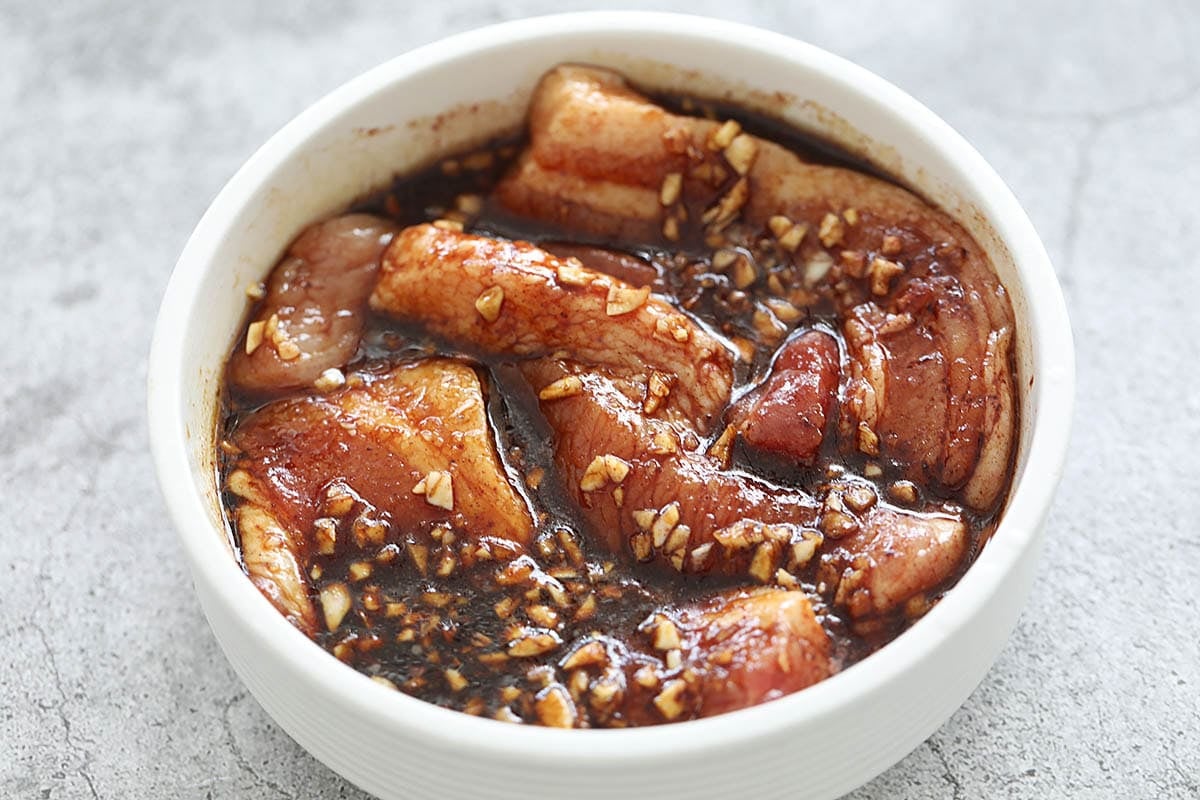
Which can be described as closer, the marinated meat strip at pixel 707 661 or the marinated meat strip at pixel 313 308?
the marinated meat strip at pixel 707 661

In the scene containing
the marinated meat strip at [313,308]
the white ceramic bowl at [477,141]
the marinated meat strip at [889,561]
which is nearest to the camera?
the white ceramic bowl at [477,141]

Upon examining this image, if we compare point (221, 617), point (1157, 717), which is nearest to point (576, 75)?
point (221, 617)

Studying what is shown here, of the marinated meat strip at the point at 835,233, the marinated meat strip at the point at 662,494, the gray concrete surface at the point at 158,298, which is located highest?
the marinated meat strip at the point at 835,233

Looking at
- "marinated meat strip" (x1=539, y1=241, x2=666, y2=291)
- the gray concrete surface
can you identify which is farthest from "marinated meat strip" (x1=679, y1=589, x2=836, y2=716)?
"marinated meat strip" (x1=539, y1=241, x2=666, y2=291)

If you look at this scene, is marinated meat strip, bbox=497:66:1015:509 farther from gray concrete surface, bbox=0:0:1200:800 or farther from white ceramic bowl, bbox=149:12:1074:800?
gray concrete surface, bbox=0:0:1200:800

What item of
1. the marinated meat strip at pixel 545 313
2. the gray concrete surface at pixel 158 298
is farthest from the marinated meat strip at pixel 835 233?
the gray concrete surface at pixel 158 298

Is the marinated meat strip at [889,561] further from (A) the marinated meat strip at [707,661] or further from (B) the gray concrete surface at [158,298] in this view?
(B) the gray concrete surface at [158,298]

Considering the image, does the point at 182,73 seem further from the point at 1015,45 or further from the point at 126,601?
the point at 1015,45
